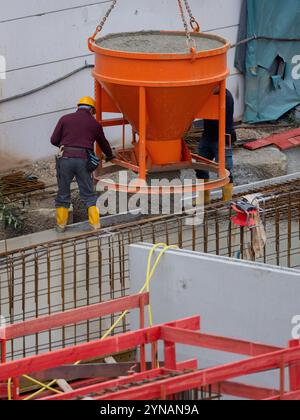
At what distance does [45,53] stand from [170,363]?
23.9ft

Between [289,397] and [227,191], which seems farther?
[227,191]

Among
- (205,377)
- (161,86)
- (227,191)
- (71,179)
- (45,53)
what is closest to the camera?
(205,377)

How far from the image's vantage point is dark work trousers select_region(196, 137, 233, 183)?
1451cm

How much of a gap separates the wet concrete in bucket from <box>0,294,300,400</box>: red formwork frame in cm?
349

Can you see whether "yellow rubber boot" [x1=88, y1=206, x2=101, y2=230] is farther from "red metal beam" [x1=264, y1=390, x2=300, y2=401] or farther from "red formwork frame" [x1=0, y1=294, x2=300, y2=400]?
"red metal beam" [x1=264, y1=390, x2=300, y2=401]

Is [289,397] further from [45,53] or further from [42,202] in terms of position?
[45,53]

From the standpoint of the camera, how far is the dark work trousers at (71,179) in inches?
546

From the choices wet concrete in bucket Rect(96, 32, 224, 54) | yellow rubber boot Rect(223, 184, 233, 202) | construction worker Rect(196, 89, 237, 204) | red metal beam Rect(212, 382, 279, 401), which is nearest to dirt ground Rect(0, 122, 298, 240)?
construction worker Rect(196, 89, 237, 204)

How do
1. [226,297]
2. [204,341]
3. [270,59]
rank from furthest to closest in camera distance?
[270,59] < [226,297] < [204,341]

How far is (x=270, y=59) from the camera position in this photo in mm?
17891

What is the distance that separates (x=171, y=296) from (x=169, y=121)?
7.94 ft

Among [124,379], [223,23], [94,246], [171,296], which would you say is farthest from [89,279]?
[223,23]

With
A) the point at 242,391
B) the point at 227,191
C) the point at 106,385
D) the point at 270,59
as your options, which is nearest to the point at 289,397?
the point at 242,391

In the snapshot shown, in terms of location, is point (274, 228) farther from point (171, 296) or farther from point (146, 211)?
point (171, 296)
